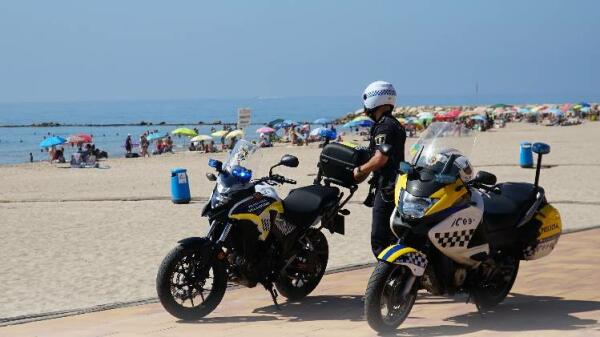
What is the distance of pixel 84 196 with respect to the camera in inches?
725

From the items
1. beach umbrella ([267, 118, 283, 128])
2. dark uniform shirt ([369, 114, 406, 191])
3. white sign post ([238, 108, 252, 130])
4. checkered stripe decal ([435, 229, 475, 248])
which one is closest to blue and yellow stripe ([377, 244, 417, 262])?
checkered stripe decal ([435, 229, 475, 248])

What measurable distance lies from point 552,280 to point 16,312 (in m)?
4.26

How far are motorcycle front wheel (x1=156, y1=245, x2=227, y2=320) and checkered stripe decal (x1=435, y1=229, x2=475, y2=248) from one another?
1587 millimetres

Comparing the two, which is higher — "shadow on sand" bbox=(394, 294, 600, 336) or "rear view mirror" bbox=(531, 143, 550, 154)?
"rear view mirror" bbox=(531, 143, 550, 154)

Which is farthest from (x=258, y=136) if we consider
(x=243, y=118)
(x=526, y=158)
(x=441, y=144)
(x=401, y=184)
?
(x=401, y=184)

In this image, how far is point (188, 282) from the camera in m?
6.03

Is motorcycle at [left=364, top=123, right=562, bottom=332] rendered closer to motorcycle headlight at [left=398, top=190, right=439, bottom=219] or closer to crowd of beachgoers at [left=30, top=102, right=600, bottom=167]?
motorcycle headlight at [left=398, top=190, right=439, bottom=219]

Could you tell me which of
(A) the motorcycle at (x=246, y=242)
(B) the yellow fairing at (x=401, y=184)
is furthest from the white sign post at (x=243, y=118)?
(B) the yellow fairing at (x=401, y=184)

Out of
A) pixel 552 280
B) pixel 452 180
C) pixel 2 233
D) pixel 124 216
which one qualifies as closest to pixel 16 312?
pixel 452 180

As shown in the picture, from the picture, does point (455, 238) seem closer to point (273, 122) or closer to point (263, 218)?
point (263, 218)

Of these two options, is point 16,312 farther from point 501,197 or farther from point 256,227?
point 501,197

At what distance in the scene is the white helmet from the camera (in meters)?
6.29

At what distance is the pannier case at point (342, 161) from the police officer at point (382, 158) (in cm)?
10

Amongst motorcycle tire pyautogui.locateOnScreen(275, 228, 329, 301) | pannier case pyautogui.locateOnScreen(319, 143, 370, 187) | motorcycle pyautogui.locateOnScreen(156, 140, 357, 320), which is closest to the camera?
motorcycle pyautogui.locateOnScreen(156, 140, 357, 320)
